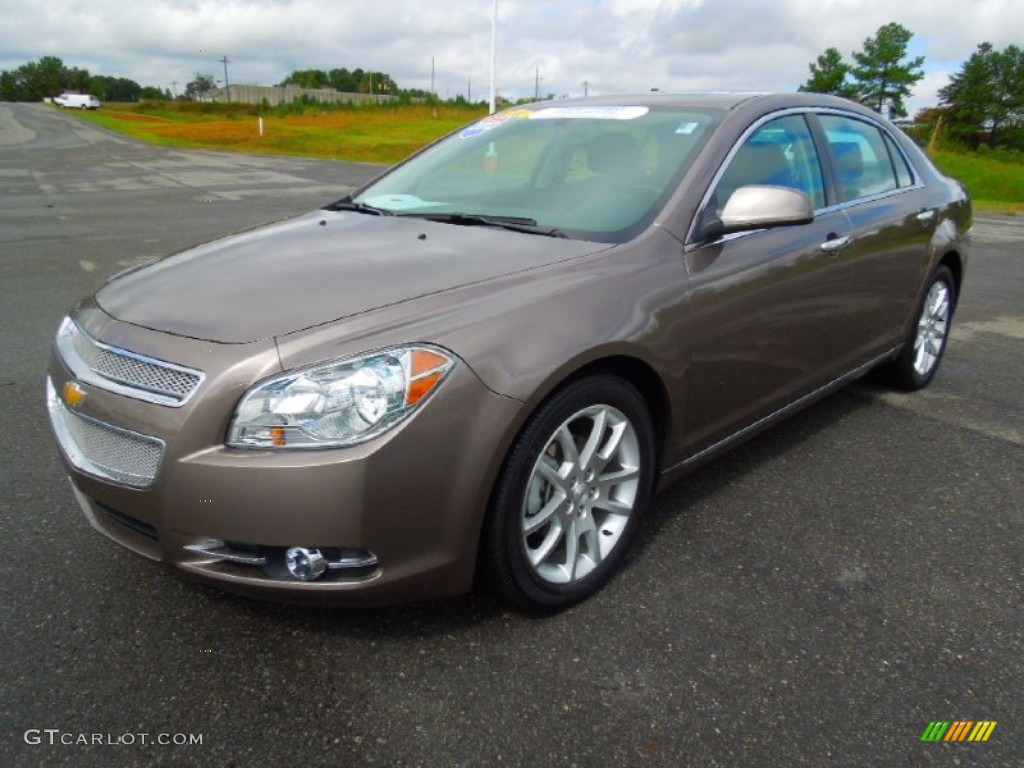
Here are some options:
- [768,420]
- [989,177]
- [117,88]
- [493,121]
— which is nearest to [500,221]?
[493,121]

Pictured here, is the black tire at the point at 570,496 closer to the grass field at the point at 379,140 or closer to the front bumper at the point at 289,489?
the front bumper at the point at 289,489

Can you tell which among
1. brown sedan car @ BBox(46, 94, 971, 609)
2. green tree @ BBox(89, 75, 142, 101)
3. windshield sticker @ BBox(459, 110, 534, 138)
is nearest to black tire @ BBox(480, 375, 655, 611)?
brown sedan car @ BBox(46, 94, 971, 609)

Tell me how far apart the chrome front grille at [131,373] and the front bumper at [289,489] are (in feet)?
0.08

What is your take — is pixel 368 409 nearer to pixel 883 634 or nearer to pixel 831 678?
pixel 831 678

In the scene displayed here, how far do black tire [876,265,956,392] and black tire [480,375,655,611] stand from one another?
2453 mm

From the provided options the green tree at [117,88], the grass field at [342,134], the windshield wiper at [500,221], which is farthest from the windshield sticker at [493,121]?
the green tree at [117,88]

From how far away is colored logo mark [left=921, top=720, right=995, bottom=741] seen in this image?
208 centimetres

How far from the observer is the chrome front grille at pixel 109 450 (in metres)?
2.12

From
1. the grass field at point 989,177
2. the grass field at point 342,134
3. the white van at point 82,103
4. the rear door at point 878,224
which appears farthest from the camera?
the white van at point 82,103

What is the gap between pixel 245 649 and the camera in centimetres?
236

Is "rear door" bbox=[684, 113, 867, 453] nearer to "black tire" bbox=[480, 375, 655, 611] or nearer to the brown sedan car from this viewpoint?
the brown sedan car

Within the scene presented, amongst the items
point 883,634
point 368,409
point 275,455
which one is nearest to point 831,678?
point 883,634

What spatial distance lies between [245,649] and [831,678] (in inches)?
64.6

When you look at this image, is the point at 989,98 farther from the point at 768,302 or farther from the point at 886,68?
the point at 768,302
